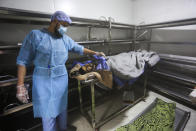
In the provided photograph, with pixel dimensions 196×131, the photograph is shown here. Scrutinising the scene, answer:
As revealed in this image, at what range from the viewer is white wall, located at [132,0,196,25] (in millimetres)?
1749

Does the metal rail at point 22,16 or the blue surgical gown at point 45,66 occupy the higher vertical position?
the metal rail at point 22,16

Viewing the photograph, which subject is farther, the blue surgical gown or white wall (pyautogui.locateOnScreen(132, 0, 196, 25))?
white wall (pyautogui.locateOnScreen(132, 0, 196, 25))

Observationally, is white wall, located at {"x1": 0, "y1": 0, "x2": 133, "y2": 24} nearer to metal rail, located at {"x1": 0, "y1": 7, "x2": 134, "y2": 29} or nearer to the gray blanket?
metal rail, located at {"x1": 0, "y1": 7, "x2": 134, "y2": 29}

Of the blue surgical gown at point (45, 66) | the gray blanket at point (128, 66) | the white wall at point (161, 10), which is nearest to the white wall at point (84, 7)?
the white wall at point (161, 10)

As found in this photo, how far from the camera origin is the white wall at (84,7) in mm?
1301

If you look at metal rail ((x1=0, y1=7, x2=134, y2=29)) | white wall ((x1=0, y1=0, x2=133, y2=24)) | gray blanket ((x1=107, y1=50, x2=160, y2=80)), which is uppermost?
white wall ((x1=0, y1=0, x2=133, y2=24))

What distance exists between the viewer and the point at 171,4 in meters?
1.93

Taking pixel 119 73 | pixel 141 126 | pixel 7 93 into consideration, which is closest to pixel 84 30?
pixel 119 73

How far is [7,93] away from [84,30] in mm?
1511

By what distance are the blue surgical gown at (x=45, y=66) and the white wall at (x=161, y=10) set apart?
225 centimetres

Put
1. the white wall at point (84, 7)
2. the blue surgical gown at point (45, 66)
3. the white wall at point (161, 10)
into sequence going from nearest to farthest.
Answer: the blue surgical gown at point (45, 66), the white wall at point (84, 7), the white wall at point (161, 10)

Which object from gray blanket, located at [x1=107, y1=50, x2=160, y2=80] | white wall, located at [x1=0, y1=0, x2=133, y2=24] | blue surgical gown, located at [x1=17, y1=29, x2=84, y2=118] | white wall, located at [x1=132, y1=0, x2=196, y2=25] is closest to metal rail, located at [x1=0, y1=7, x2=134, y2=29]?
white wall, located at [x1=0, y1=0, x2=133, y2=24]

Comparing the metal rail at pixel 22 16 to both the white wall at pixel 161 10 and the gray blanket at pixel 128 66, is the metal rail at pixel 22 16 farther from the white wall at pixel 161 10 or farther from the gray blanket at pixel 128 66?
the white wall at pixel 161 10

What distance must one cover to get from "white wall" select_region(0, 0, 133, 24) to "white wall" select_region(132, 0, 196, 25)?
0.74ft
